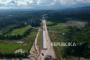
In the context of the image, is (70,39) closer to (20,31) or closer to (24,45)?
(24,45)

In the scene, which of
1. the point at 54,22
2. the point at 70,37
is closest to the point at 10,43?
the point at 54,22

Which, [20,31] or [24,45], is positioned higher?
[20,31]

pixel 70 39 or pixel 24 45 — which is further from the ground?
pixel 70 39

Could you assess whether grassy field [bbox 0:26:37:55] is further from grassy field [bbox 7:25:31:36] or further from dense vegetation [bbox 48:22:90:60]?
dense vegetation [bbox 48:22:90:60]

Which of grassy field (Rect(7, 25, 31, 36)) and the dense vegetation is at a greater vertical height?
grassy field (Rect(7, 25, 31, 36))

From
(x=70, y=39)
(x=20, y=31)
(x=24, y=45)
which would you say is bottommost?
(x=24, y=45)

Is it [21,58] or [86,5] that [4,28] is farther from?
[86,5]

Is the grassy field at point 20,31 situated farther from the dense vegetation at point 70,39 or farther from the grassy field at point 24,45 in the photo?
the dense vegetation at point 70,39

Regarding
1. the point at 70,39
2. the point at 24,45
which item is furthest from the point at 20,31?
the point at 70,39

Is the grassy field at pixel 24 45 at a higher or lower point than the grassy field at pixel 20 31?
lower

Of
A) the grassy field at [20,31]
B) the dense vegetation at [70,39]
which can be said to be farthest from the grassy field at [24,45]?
the dense vegetation at [70,39]

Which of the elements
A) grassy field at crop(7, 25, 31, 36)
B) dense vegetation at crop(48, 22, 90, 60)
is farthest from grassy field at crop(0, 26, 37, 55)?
dense vegetation at crop(48, 22, 90, 60)
